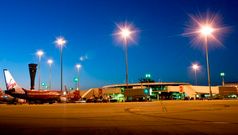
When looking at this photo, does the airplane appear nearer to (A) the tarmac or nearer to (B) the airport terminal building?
(B) the airport terminal building

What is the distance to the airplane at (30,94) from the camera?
85.8 m

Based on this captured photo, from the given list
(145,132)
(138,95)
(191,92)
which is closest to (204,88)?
(191,92)

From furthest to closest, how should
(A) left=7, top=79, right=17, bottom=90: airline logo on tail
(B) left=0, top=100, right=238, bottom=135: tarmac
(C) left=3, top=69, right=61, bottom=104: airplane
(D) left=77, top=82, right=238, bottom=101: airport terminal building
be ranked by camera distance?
(D) left=77, top=82, right=238, bottom=101: airport terminal building
(A) left=7, top=79, right=17, bottom=90: airline logo on tail
(C) left=3, top=69, right=61, bottom=104: airplane
(B) left=0, top=100, right=238, bottom=135: tarmac

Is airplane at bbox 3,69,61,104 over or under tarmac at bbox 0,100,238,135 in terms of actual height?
over

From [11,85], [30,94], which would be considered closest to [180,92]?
[30,94]

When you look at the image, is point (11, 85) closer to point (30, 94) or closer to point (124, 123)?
point (30, 94)

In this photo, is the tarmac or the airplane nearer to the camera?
the tarmac

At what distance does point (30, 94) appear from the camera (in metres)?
87.2

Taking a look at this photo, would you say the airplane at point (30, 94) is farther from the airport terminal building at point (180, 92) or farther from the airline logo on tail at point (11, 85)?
the airport terminal building at point (180, 92)

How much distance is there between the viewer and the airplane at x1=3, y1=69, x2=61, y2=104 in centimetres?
8575

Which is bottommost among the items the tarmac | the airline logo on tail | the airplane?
the tarmac

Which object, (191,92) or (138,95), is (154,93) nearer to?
(191,92)

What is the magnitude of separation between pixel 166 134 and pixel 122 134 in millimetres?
1975

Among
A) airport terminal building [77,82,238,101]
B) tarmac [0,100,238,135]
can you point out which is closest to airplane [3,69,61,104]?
airport terminal building [77,82,238,101]
